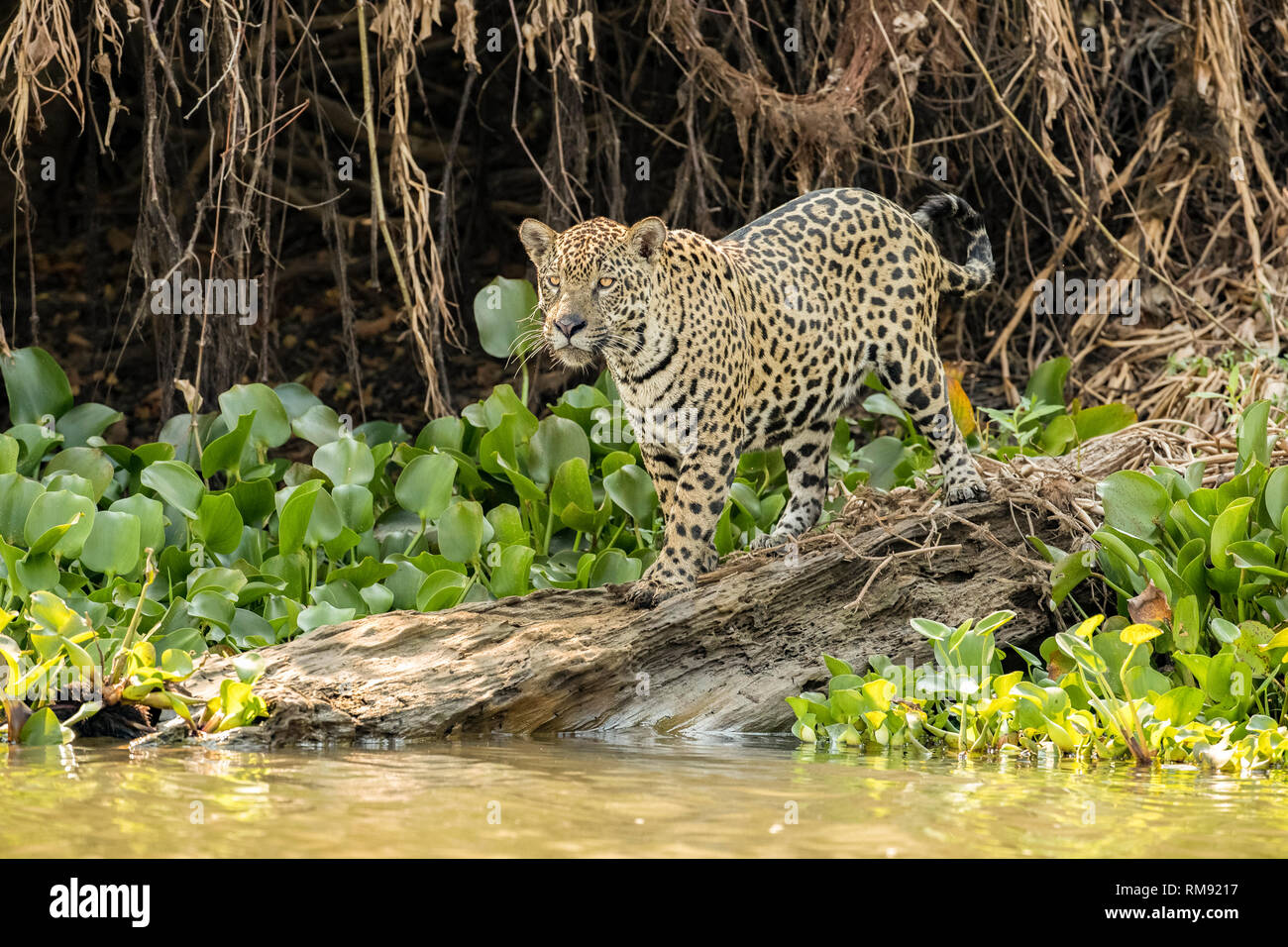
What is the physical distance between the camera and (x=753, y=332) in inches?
227

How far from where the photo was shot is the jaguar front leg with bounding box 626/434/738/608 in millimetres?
5445

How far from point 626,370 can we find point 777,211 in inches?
51.8

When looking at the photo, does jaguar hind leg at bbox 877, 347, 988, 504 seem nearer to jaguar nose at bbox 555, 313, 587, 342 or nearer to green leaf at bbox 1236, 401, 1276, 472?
green leaf at bbox 1236, 401, 1276, 472

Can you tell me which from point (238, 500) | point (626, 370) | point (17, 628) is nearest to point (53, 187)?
point (238, 500)

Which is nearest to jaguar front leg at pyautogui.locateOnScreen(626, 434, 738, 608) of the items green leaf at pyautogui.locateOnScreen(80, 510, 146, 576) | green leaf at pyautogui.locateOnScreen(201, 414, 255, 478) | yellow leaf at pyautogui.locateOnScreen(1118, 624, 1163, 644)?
yellow leaf at pyautogui.locateOnScreen(1118, 624, 1163, 644)

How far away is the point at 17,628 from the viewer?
18.1ft

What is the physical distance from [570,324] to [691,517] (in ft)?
2.90

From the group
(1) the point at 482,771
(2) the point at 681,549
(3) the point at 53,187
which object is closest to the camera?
(1) the point at 482,771

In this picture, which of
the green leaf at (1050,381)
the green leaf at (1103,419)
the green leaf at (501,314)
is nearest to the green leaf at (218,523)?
the green leaf at (501,314)

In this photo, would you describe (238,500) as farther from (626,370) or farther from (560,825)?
(560,825)

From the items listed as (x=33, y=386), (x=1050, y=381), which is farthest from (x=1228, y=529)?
(x=33, y=386)

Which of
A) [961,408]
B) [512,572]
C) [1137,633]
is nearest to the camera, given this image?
[1137,633]

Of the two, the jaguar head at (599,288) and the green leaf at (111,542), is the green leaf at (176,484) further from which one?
the jaguar head at (599,288)
